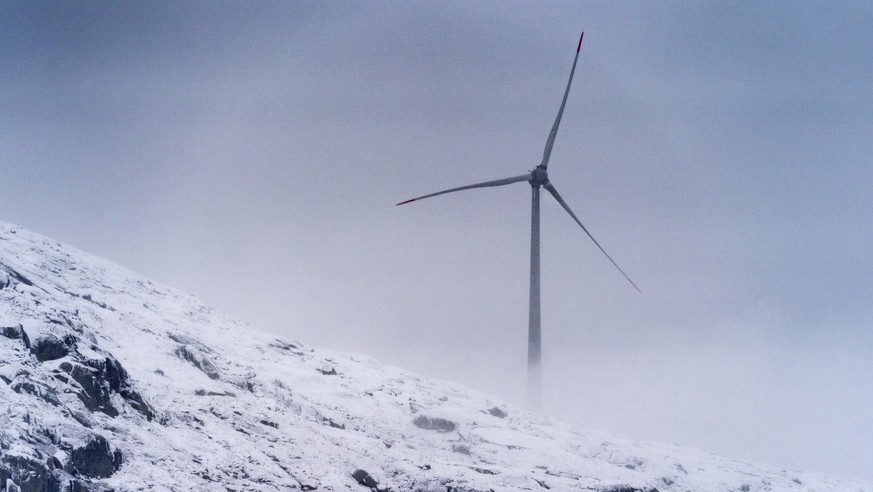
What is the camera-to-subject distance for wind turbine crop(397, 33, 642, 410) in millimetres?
81750

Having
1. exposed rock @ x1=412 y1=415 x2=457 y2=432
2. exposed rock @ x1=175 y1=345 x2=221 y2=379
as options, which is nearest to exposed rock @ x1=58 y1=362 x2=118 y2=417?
exposed rock @ x1=175 y1=345 x2=221 y2=379

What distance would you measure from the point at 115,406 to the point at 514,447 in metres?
33.4

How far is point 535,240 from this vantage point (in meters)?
87.3

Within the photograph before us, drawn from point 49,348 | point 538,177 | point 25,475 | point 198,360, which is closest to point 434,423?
point 198,360

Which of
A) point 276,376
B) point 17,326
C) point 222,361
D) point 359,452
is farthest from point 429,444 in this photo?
point 17,326

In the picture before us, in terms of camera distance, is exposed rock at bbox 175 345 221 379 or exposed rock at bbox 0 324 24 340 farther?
exposed rock at bbox 175 345 221 379

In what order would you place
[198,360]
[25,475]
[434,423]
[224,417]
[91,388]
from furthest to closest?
1. [434,423]
2. [198,360]
3. [224,417]
4. [91,388]
5. [25,475]

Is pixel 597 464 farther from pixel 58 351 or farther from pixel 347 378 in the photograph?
pixel 58 351

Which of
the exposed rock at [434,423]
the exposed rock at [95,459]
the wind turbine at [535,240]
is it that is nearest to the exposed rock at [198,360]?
the exposed rock at [434,423]

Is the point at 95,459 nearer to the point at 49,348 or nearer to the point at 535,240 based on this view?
the point at 49,348

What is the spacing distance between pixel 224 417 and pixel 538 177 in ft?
208

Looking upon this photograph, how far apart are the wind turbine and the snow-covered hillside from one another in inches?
369

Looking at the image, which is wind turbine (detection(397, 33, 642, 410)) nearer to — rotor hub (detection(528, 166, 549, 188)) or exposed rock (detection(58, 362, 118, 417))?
rotor hub (detection(528, 166, 549, 188))

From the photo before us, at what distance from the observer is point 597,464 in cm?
5150
